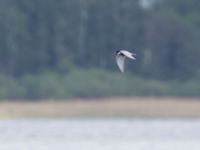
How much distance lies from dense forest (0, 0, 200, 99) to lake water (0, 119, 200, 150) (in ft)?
20.3

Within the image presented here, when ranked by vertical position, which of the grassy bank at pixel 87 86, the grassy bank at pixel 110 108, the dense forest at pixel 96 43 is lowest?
the grassy bank at pixel 110 108

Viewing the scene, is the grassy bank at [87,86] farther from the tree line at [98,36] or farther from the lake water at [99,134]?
the lake water at [99,134]

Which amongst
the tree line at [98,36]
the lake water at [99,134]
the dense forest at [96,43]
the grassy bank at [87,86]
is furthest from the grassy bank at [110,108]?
the tree line at [98,36]

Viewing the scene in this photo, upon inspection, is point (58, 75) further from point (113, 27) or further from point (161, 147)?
point (161, 147)

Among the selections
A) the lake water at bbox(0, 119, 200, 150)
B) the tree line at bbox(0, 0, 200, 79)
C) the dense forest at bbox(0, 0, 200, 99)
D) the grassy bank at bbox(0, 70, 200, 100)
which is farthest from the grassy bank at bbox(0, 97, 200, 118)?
the tree line at bbox(0, 0, 200, 79)

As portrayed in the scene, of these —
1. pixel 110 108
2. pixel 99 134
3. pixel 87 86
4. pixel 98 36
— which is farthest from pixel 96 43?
pixel 99 134

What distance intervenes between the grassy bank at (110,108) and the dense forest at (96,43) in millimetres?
3254

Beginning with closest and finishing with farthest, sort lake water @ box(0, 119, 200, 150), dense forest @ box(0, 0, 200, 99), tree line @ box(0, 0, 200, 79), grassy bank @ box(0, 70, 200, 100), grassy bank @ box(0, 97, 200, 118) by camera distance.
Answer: lake water @ box(0, 119, 200, 150) → grassy bank @ box(0, 97, 200, 118) → grassy bank @ box(0, 70, 200, 100) → dense forest @ box(0, 0, 200, 99) → tree line @ box(0, 0, 200, 79)

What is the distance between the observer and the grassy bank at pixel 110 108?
38.6m

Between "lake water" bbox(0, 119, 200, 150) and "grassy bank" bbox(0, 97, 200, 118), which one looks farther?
"grassy bank" bbox(0, 97, 200, 118)

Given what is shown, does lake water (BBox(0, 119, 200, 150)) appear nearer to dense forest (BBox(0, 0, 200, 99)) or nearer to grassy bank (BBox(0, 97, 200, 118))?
grassy bank (BBox(0, 97, 200, 118))

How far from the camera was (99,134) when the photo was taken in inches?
1314

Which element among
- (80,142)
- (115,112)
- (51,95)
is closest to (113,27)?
(51,95)

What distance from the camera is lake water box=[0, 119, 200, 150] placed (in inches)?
1141
